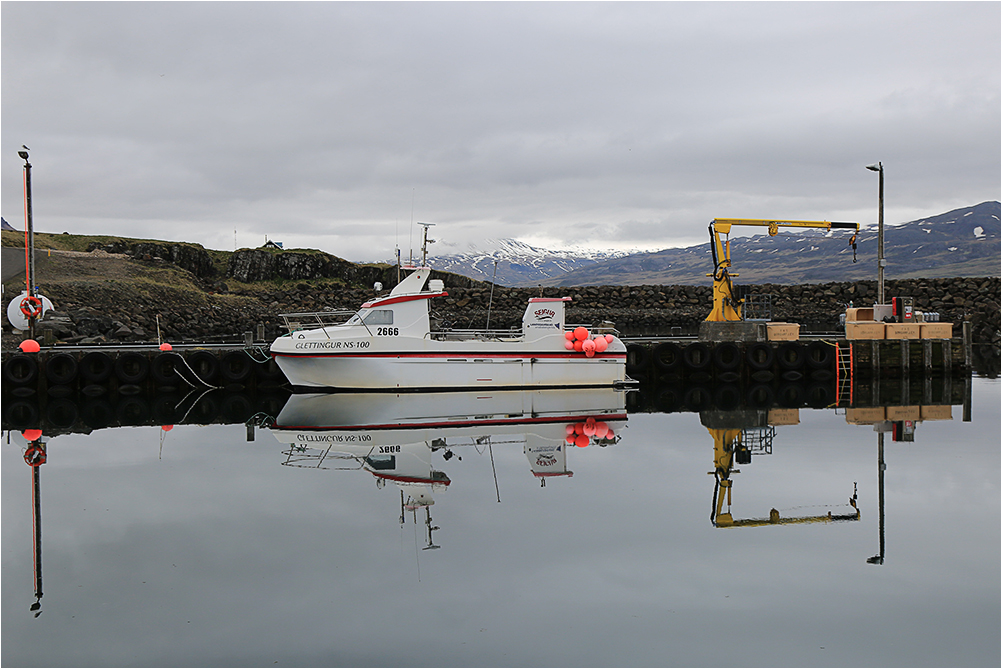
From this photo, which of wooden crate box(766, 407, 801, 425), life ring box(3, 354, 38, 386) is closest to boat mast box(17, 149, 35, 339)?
life ring box(3, 354, 38, 386)

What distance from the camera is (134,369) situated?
60.1 ft

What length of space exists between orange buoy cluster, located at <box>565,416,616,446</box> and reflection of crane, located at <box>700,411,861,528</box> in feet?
6.02

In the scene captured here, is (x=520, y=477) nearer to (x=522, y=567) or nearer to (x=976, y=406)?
(x=522, y=567)

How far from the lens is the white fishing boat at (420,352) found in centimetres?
1689

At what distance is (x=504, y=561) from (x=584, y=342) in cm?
1132

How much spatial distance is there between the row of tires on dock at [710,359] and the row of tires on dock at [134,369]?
9.49m

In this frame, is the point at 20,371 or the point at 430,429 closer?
the point at 430,429

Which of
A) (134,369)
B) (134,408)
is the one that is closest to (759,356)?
(134,408)

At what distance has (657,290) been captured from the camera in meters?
55.4

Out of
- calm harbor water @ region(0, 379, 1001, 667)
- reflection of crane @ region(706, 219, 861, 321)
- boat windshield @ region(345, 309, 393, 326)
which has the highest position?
reflection of crane @ region(706, 219, 861, 321)

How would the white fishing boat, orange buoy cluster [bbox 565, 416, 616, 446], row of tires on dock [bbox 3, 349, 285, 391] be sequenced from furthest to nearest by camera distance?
row of tires on dock [bbox 3, 349, 285, 391]
the white fishing boat
orange buoy cluster [bbox 565, 416, 616, 446]

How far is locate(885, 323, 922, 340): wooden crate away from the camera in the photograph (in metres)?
22.0

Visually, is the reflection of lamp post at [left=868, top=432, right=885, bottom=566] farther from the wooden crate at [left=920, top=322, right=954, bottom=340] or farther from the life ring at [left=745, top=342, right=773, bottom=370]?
the wooden crate at [left=920, top=322, right=954, bottom=340]

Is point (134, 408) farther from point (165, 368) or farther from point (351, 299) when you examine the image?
point (351, 299)
